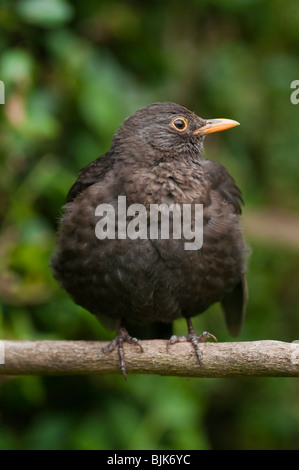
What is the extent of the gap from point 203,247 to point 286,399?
3.05 metres

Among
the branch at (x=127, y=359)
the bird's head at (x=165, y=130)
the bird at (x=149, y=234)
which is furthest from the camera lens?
the bird's head at (x=165, y=130)

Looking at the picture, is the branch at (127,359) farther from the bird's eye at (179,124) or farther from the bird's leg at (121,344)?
the bird's eye at (179,124)

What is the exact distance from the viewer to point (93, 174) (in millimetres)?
3906

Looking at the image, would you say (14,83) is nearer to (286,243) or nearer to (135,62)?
(135,62)

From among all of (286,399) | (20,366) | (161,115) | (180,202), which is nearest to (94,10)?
(161,115)

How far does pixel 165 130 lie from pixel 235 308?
1.26m

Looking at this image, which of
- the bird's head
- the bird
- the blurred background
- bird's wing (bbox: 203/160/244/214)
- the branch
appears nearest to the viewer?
the branch

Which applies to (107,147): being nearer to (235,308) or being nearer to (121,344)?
(235,308)

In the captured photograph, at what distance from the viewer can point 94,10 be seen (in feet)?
17.7

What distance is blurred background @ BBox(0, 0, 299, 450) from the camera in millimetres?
4645

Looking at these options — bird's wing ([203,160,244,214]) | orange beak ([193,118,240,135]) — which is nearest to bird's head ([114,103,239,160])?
orange beak ([193,118,240,135])

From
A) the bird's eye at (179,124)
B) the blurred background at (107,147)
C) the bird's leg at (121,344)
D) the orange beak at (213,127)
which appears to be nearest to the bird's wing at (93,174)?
the bird's eye at (179,124)

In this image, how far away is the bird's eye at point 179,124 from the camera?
3918 millimetres

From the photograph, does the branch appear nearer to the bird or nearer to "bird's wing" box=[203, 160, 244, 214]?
the bird
